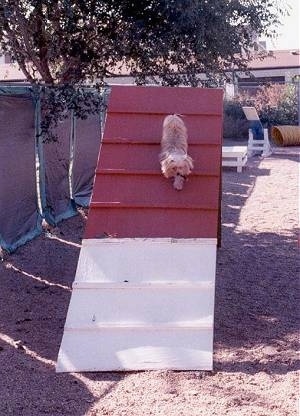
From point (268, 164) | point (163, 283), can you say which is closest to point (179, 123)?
point (163, 283)

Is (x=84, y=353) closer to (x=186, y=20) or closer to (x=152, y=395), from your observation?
(x=152, y=395)

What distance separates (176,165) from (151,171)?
299mm

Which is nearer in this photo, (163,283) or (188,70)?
(163,283)

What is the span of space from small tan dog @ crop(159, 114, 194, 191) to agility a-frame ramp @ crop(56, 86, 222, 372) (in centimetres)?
10

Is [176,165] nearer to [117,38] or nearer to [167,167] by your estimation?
[167,167]

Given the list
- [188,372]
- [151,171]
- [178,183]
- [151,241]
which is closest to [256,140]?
[151,171]

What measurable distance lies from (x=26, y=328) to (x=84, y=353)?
3.75 ft

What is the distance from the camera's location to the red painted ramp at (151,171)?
5785 millimetres

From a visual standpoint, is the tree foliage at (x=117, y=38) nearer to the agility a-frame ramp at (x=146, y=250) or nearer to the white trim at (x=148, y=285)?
the agility a-frame ramp at (x=146, y=250)

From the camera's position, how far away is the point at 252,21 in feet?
31.0

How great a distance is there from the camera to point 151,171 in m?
6.16

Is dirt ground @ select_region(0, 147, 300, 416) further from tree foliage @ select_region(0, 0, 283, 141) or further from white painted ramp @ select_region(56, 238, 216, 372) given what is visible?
tree foliage @ select_region(0, 0, 283, 141)

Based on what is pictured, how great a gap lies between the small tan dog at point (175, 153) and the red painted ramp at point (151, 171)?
0.09m

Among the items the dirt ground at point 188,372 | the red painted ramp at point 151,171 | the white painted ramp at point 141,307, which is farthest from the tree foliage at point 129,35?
the white painted ramp at point 141,307
